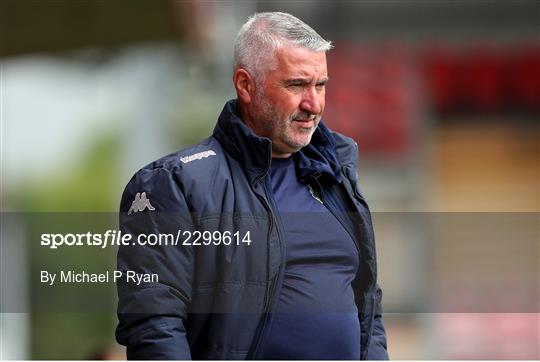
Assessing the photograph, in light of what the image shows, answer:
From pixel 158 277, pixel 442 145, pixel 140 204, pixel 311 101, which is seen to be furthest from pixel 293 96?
pixel 442 145

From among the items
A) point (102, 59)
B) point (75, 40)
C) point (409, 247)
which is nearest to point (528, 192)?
point (409, 247)

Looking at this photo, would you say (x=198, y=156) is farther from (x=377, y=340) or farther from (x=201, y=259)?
(x=377, y=340)

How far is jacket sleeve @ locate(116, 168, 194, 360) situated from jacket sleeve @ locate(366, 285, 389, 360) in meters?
0.66

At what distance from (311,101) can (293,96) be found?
0.06 meters

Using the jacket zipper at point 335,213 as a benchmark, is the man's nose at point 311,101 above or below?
above

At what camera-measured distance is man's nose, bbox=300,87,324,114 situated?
3.58 metres

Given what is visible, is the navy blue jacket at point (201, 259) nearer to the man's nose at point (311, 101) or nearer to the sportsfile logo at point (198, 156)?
the sportsfile logo at point (198, 156)

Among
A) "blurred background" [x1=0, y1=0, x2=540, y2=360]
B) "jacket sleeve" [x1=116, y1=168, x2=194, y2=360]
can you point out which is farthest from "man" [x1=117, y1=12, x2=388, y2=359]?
"blurred background" [x1=0, y1=0, x2=540, y2=360]

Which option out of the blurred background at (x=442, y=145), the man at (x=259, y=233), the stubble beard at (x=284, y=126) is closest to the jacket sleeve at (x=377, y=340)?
the man at (x=259, y=233)

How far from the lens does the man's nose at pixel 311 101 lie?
3582 millimetres

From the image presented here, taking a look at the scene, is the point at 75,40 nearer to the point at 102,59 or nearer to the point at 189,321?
the point at 102,59

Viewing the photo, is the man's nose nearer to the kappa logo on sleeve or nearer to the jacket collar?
the jacket collar

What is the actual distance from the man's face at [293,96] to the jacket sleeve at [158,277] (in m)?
0.35

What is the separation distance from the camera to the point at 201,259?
11.4 feet
